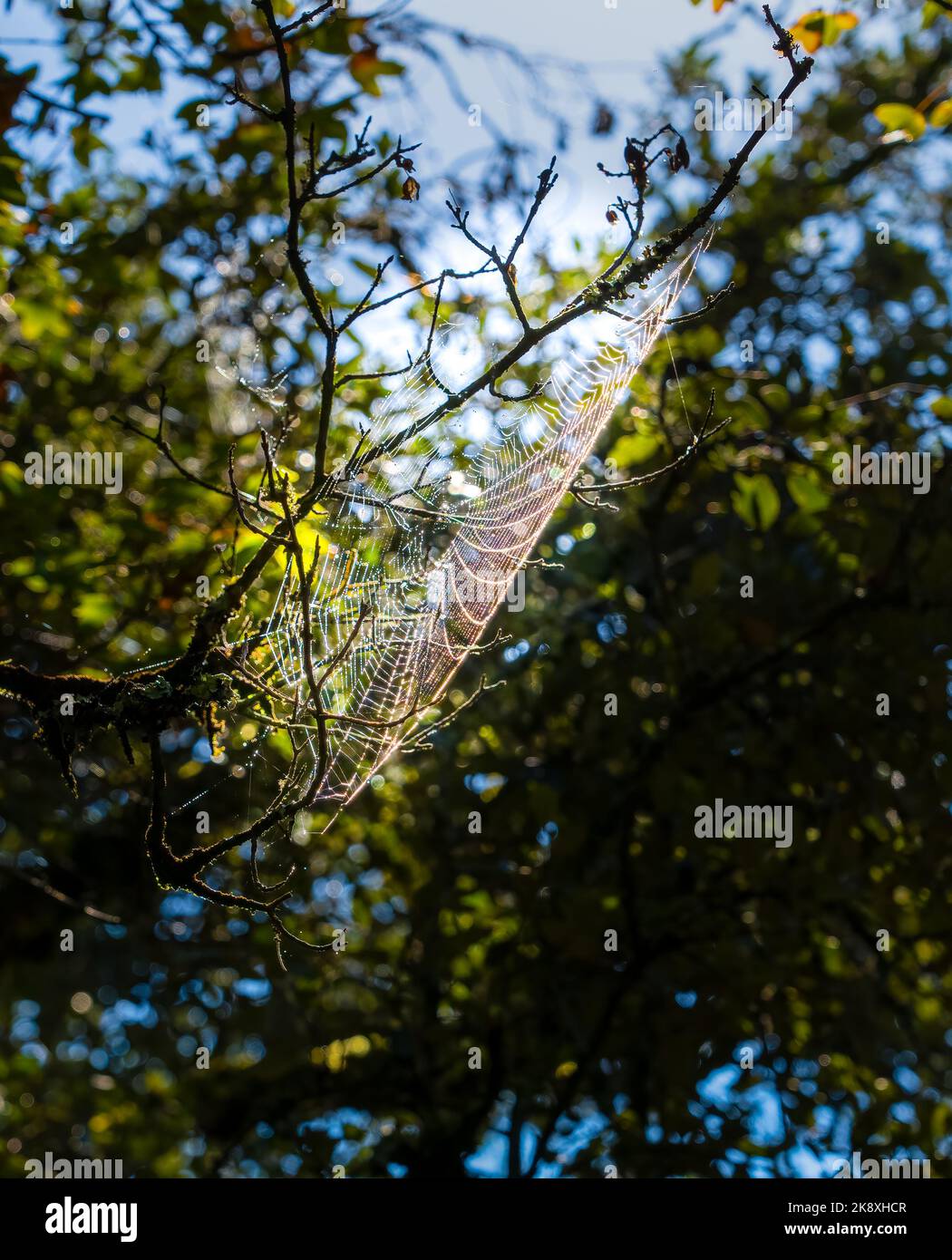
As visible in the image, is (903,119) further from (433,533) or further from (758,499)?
(433,533)

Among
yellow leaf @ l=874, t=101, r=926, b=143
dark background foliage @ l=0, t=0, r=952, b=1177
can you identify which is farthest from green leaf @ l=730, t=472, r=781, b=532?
yellow leaf @ l=874, t=101, r=926, b=143

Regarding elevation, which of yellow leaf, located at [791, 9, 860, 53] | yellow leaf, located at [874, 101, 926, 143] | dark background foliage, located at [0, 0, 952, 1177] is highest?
yellow leaf, located at [791, 9, 860, 53]

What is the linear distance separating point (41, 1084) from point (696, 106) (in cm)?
703

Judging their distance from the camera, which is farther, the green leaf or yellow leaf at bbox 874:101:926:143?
the green leaf

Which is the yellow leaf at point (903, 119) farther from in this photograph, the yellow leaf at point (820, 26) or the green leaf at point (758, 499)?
the green leaf at point (758, 499)

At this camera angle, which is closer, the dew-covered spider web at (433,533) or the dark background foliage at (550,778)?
the dew-covered spider web at (433,533)

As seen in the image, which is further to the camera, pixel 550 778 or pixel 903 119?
pixel 550 778

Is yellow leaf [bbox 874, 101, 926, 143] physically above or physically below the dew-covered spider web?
above

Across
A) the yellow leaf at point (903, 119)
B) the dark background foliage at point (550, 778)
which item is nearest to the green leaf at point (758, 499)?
the dark background foliage at point (550, 778)

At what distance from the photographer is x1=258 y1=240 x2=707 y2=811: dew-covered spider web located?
2.87m

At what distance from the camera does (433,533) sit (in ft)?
11.7

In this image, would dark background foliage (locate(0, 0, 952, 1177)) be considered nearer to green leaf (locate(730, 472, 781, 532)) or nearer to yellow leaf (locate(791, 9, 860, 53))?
green leaf (locate(730, 472, 781, 532))

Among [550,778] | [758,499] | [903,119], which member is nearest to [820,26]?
[903,119]

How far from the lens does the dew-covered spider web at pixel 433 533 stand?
9.41 ft
